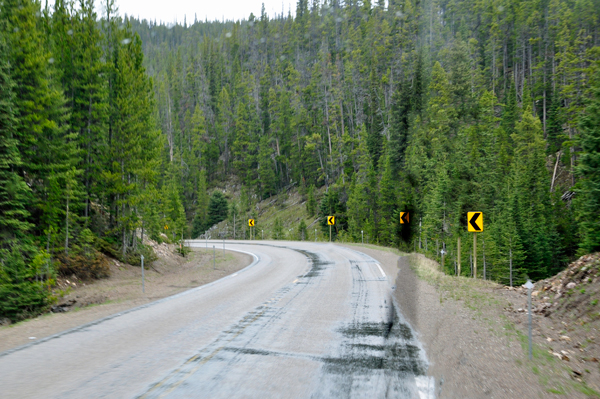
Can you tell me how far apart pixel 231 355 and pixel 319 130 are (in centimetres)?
7488

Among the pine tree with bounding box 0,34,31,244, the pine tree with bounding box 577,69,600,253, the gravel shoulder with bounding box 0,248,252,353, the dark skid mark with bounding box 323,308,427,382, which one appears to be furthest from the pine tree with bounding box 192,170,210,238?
the dark skid mark with bounding box 323,308,427,382

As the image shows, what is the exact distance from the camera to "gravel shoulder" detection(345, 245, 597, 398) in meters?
4.93

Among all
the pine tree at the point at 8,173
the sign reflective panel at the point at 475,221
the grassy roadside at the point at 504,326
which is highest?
the pine tree at the point at 8,173

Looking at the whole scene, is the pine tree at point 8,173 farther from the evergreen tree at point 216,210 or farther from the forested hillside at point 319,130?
the evergreen tree at point 216,210

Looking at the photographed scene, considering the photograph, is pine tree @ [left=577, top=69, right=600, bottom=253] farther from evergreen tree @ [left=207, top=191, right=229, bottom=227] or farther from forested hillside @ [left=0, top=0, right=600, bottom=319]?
evergreen tree @ [left=207, top=191, right=229, bottom=227]

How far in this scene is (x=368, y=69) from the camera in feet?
263

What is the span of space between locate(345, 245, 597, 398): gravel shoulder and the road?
0.37 metres

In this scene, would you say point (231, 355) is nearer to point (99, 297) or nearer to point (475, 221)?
point (99, 297)

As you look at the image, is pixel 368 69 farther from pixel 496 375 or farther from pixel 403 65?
pixel 496 375

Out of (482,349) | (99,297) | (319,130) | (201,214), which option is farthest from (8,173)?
(319,130)

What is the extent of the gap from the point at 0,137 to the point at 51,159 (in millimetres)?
2706

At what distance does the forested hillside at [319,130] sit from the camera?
17547 millimetres

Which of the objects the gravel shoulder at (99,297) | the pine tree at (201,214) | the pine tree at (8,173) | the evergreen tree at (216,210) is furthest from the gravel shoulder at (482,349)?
the pine tree at (201,214)

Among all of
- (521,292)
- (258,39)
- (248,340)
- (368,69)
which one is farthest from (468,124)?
(258,39)
